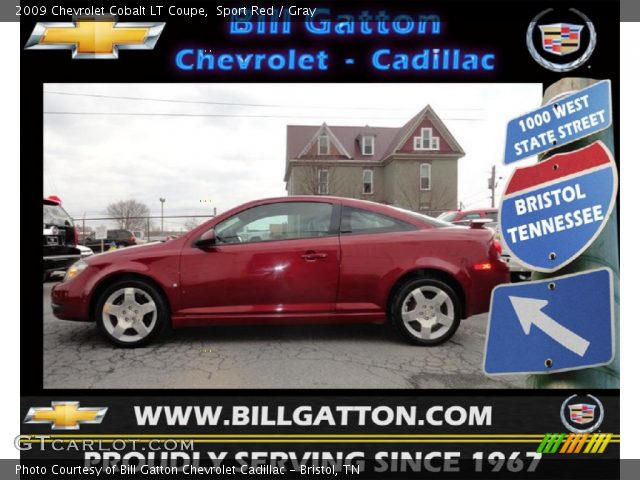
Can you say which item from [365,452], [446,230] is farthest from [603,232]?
[365,452]

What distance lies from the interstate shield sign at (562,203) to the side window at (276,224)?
1367 mm

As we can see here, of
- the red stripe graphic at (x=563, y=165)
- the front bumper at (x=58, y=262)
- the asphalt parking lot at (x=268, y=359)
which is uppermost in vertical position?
the red stripe graphic at (x=563, y=165)

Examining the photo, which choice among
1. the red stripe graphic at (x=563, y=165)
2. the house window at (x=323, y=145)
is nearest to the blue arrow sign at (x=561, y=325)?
the red stripe graphic at (x=563, y=165)

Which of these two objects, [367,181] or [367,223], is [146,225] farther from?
[367,181]

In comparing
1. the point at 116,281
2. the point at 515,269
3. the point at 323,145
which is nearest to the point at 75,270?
the point at 116,281

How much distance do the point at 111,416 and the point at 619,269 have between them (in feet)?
10.8

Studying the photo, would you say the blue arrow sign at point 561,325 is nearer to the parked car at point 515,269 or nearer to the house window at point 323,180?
the parked car at point 515,269

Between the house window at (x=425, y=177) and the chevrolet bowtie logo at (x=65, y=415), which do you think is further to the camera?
the house window at (x=425, y=177)

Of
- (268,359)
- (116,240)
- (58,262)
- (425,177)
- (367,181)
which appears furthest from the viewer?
(425,177)

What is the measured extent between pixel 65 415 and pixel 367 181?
3606mm

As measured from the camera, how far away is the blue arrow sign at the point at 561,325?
1.84 metres

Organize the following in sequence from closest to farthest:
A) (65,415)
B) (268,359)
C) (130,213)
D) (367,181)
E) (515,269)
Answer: (65,415)
(515,269)
(268,359)
(130,213)
(367,181)

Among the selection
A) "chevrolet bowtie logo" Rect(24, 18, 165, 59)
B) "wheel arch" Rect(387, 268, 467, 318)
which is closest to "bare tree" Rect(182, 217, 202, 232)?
"chevrolet bowtie logo" Rect(24, 18, 165, 59)

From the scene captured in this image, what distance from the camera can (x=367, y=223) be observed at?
248 cm
